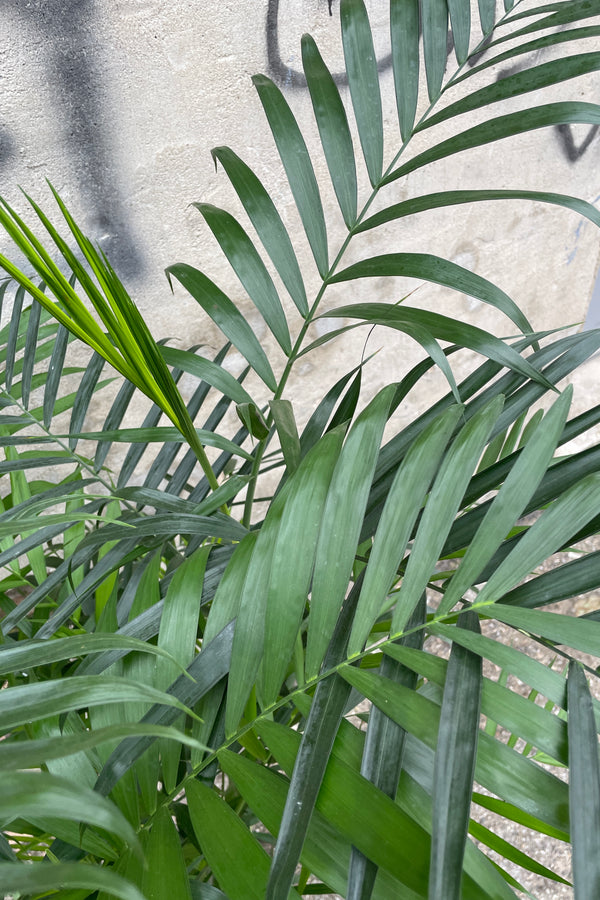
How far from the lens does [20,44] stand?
0.85 meters

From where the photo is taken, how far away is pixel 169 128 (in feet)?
3.28

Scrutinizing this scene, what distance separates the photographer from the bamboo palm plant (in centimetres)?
33

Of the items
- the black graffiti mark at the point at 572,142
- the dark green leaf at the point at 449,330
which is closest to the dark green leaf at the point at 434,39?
the dark green leaf at the point at 449,330

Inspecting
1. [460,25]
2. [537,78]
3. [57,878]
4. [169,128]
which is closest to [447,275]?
[537,78]

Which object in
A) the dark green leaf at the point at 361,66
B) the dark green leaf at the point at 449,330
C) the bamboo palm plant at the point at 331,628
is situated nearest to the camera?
the bamboo palm plant at the point at 331,628

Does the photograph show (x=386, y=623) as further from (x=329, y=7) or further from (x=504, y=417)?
(x=329, y=7)

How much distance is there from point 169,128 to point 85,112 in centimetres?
12

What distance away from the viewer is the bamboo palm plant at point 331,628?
1.07 feet

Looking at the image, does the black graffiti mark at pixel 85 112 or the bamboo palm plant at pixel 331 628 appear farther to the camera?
the black graffiti mark at pixel 85 112

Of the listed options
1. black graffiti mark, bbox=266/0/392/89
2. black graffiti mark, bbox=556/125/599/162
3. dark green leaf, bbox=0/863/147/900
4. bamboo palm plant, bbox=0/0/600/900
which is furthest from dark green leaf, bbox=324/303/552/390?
black graffiti mark, bbox=556/125/599/162

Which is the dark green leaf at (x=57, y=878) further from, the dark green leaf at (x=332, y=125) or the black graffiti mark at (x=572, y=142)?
the black graffiti mark at (x=572, y=142)

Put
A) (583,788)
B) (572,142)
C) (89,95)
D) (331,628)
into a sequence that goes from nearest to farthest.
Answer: (583,788), (331,628), (89,95), (572,142)

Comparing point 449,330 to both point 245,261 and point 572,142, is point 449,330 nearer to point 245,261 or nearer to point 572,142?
point 245,261

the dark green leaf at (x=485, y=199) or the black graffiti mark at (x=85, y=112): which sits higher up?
the black graffiti mark at (x=85, y=112)
